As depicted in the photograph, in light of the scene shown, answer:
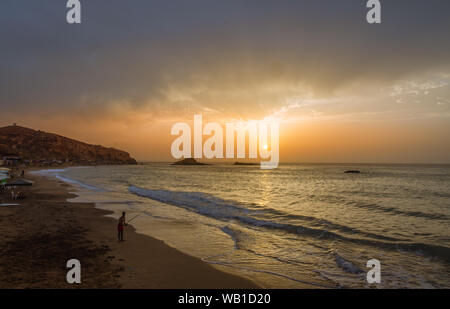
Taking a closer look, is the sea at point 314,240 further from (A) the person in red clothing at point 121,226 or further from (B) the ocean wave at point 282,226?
(A) the person in red clothing at point 121,226

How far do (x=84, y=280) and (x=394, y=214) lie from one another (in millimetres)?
20894

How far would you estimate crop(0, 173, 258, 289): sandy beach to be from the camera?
7.20m

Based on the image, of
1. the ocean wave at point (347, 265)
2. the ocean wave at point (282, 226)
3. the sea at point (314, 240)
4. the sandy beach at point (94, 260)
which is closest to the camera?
the sandy beach at point (94, 260)

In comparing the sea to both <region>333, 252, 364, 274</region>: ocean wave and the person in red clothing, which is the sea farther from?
the person in red clothing

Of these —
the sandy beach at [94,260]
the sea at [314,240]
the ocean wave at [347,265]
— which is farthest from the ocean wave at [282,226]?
the sandy beach at [94,260]

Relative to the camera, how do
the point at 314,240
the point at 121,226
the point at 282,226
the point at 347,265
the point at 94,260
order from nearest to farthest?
the point at 94,260 → the point at 347,265 → the point at 121,226 → the point at 314,240 → the point at 282,226

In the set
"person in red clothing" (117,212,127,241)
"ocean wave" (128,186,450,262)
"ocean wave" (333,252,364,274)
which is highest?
"person in red clothing" (117,212,127,241)

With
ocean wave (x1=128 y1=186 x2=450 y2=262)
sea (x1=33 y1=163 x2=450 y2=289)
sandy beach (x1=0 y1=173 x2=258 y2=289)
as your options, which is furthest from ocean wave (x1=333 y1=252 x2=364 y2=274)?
sandy beach (x1=0 y1=173 x2=258 y2=289)

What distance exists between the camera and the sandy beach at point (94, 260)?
7195mm

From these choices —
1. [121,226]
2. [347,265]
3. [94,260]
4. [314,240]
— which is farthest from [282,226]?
[94,260]

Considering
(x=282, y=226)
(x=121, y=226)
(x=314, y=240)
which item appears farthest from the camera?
(x=282, y=226)

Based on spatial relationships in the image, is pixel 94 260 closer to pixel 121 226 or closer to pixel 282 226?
pixel 121 226

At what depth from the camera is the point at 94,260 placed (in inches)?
349
